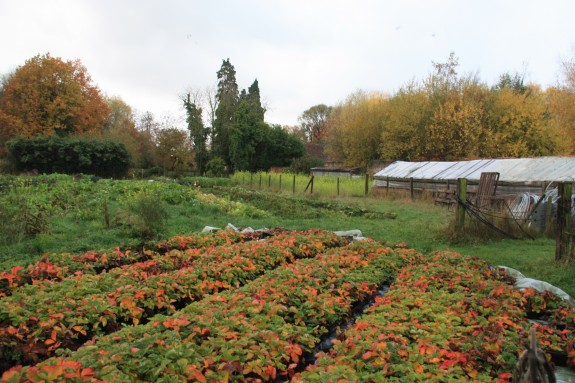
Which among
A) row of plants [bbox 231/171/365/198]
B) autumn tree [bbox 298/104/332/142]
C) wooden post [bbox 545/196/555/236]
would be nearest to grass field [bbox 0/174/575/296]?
wooden post [bbox 545/196/555/236]

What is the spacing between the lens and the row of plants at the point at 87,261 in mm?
5660

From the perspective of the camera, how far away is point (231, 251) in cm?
748

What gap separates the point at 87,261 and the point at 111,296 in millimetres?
1989

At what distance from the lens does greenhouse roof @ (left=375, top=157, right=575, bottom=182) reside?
1547 cm

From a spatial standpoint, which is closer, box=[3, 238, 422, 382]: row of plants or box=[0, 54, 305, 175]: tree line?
box=[3, 238, 422, 382]: row of plants

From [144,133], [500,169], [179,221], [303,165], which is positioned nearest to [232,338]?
[179,221]

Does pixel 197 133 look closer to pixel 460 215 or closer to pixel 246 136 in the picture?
pixel 246 136

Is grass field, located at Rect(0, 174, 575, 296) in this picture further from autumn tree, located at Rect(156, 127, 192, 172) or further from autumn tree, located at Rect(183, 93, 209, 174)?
autumn tree, located at Rect(183, 93, 209, 174)

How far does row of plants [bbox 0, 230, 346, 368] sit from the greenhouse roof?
12308 millimetres

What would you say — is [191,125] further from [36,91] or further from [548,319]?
[548,319]

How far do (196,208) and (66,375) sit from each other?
11.5 meters

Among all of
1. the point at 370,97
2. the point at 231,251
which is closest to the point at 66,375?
the point at 231,251

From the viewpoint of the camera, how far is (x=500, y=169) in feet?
60.0

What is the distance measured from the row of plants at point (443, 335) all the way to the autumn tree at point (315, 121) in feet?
222
